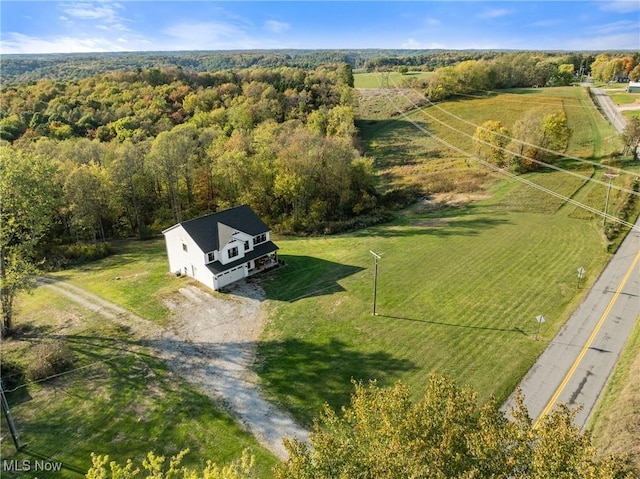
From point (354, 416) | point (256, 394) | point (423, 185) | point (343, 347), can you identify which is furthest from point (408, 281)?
point (423, 185)

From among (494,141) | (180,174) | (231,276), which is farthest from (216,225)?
(494,141)

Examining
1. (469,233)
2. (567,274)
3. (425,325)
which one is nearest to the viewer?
(425,325)

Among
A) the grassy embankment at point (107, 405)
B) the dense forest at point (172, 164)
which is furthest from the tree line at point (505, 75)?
the grassy embankment at point (107, 405)

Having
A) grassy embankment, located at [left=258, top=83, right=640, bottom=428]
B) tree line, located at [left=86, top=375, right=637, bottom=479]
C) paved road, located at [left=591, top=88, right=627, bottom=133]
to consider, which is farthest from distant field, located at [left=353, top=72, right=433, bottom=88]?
tree line, located at [left=86, top=375, right=637, bottom=479]

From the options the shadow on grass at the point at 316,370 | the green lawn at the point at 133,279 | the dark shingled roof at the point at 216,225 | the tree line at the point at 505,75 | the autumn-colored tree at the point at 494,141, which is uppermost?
the tree line at the point at 505,75

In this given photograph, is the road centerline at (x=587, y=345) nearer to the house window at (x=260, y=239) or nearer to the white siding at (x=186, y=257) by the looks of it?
the white siding at (x=186, y=257)

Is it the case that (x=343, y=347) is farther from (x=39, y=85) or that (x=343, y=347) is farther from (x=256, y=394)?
(x=39, y=85)

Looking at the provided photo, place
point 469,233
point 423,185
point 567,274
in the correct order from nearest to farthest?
point 567,274
point 469,233
point 423,185
